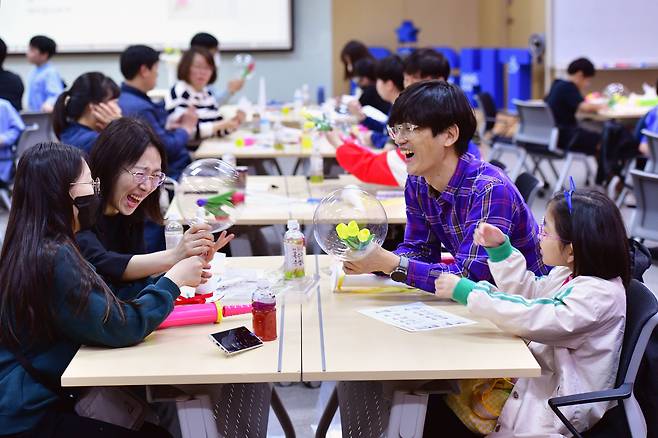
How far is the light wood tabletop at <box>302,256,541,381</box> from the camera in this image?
1973 millimetres

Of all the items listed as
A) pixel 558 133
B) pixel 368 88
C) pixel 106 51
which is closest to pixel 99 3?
pixel 106 51

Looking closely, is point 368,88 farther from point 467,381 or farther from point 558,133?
point 467,381

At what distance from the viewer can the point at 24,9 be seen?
9.62 m

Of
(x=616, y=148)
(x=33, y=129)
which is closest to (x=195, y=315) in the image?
(x=33, y=129)

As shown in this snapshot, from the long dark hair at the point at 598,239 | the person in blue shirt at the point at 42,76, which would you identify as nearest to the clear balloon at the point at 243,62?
the person in blue shirt at the point at 42,76

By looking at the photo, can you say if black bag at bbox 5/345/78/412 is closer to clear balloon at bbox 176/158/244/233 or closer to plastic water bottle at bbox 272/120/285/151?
clear balloon at bbox 176/158/244/233

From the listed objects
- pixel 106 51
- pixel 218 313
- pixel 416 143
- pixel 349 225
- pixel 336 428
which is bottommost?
pixel 336 428

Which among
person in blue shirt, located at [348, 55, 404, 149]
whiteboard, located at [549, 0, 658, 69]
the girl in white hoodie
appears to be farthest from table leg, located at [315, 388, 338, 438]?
whiteboard, located at [549, 0, 658, 69]

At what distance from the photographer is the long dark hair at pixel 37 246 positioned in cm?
200

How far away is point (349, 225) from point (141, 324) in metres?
0.67

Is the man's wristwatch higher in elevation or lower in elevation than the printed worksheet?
higher

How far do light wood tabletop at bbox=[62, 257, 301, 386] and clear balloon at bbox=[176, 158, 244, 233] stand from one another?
41cm

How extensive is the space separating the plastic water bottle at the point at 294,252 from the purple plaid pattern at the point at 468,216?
0.38m

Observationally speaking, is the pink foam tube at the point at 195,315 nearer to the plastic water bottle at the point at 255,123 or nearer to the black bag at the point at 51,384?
the black bag at the point at 51,384
